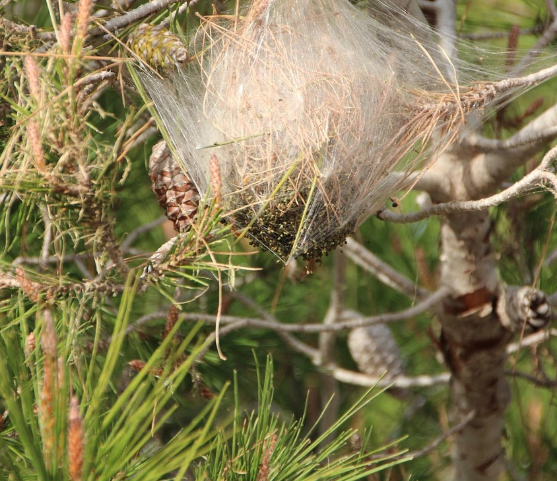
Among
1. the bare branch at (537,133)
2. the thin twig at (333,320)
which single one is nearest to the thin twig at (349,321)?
the thin twig at (333,320)

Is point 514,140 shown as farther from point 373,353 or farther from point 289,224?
point 373,353

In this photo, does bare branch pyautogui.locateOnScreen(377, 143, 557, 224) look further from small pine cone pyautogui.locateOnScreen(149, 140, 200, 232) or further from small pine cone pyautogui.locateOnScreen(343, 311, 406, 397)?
small pine cone pyautogui.locateOnScreen(343, 311, 406, 397)

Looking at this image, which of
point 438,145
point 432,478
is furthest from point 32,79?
point 432,478

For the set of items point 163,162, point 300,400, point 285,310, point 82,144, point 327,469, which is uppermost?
point 82,144

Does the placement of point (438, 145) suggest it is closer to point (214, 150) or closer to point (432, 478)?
point (214, 150)

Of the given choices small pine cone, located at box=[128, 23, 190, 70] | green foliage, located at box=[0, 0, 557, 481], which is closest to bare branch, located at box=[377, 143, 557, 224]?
green foliage, located at box=[0, 0, 557, 481]

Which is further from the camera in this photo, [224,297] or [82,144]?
[224,297]
